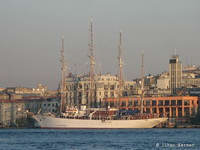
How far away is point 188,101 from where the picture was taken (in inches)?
7840

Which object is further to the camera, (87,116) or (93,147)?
(87,116)

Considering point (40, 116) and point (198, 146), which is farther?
point (40, 116)

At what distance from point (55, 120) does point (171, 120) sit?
3135 centimetres

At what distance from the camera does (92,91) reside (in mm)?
197750

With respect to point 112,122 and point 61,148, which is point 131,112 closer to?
point 112,122

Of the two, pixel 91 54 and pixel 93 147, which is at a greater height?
pixel 91 54

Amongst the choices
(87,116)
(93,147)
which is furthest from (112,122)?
(93,147)

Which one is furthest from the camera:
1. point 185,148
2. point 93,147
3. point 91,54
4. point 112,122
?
point 91,54

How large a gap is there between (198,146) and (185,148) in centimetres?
512

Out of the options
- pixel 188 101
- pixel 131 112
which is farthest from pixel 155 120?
pixel 188 101

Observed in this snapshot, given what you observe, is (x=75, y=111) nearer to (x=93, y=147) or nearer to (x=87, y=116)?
(x=87, y=116)

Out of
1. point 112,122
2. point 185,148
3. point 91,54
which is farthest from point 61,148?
point 91,54

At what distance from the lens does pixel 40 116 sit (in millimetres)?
183875

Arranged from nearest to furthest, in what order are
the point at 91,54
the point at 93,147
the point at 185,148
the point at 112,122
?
the point at 185,148, the point at 93,147, the point at 112,122, the point at 91,54
